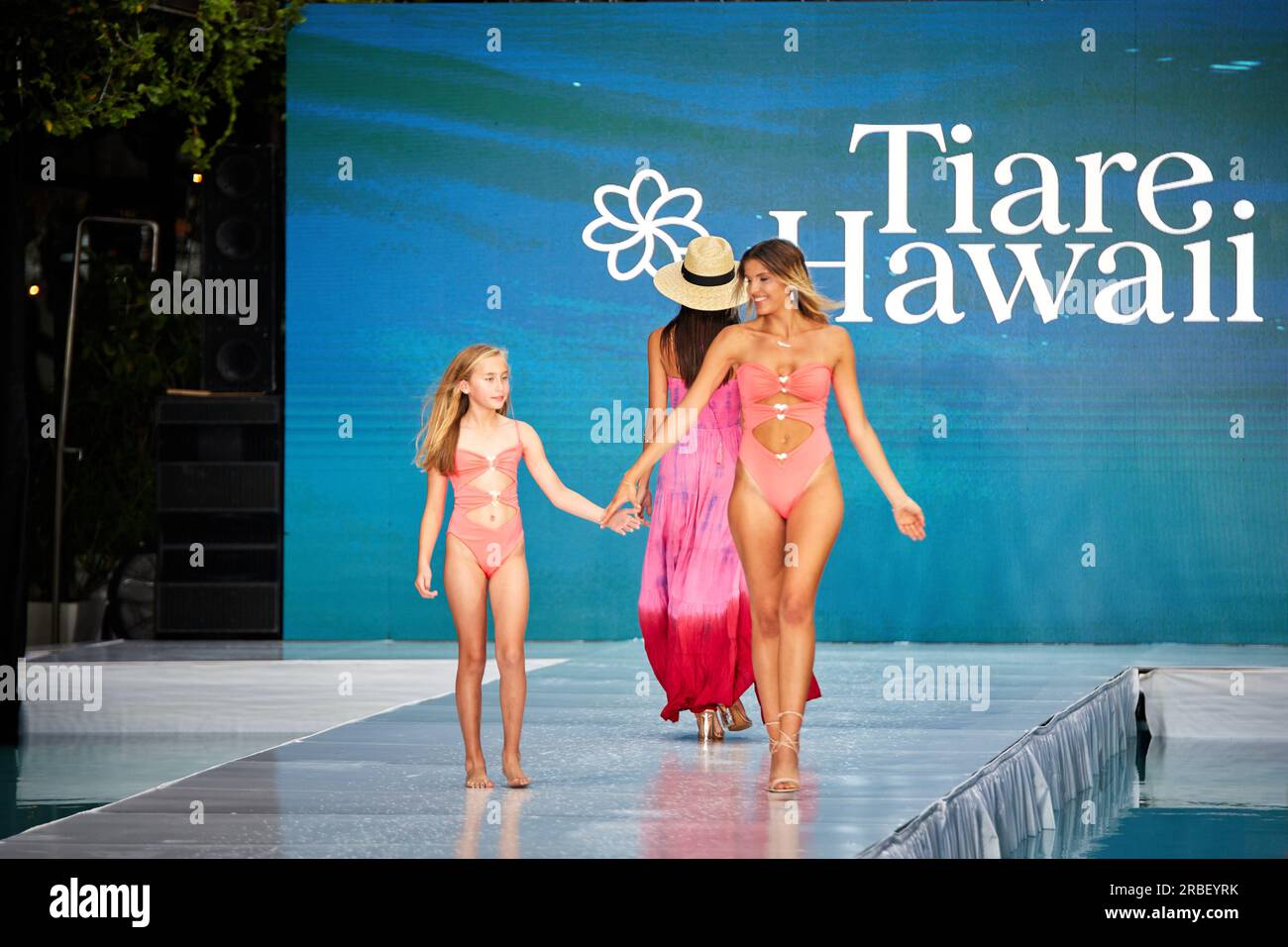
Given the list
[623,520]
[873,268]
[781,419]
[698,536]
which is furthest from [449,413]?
[873,268]

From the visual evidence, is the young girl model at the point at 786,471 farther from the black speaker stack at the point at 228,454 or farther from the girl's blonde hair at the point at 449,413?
the black speaker stack at the point at 228,454

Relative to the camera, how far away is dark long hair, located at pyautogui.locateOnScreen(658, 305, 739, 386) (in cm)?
496

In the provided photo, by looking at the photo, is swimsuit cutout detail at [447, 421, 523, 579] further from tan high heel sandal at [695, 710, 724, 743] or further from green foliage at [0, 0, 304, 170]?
green foliage at [0, 0, 304, 170]

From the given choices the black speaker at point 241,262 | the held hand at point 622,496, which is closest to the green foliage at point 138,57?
the black speaker at point 241,262

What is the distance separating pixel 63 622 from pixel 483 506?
605 centimetres

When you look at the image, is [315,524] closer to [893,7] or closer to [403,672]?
[403,672]

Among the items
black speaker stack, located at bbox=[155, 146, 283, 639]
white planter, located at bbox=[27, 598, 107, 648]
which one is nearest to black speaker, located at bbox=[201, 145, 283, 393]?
black speaker stack, located at bbox=[155, 146, 283, 639]

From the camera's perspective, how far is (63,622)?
942 cm

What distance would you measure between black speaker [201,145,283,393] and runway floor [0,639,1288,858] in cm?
131

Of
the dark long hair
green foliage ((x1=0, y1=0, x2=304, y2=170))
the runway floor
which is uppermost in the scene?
green foliage ((x1=0, y1=0, x2=304, y2=170))

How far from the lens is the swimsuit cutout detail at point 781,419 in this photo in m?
→ 4.07

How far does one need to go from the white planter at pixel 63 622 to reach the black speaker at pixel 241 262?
71.1 inches

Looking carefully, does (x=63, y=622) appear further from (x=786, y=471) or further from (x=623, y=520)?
(x=786, y=471)
